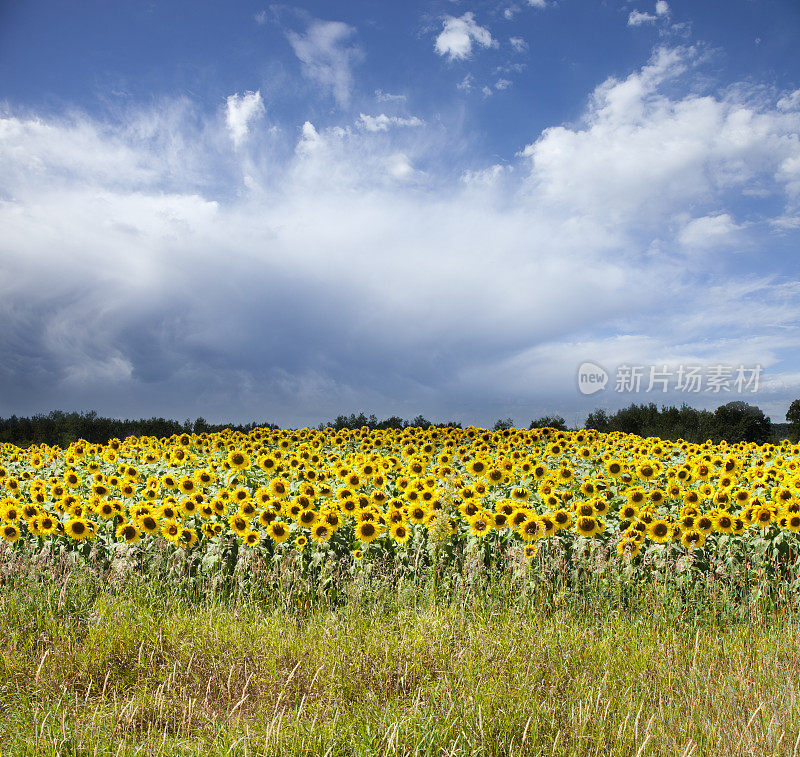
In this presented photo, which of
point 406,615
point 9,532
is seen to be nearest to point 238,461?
point 9,532

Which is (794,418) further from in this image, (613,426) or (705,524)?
(705,524)

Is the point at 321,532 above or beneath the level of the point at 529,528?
beneath

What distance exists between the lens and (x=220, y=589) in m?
6.64

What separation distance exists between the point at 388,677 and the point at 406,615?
3.64ft

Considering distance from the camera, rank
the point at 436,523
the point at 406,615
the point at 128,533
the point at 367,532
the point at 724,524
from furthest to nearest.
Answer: the point at 128,533
the point at 724,524
the point at 367,532
the point at 406,615
the point at 436,523

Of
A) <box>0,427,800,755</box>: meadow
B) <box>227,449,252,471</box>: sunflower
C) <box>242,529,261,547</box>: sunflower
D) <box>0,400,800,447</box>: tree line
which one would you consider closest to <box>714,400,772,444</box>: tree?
<box>0,400,800,447</box>: tree line

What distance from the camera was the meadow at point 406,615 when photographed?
3.82m

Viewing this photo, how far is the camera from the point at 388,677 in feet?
14.3

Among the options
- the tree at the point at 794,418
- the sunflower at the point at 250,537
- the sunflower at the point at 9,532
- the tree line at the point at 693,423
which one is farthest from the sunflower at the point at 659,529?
the tree at the point at 794,418

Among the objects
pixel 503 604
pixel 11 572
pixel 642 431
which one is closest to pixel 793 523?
pixel 503 604

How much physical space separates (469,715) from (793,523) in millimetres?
5124

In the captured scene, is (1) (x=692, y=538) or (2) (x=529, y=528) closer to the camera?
(2) (x=529, y=528)

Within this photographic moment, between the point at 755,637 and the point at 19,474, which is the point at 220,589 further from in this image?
the point at 19,474

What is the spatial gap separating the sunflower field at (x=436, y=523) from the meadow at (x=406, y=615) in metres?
0.04
